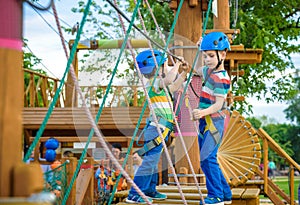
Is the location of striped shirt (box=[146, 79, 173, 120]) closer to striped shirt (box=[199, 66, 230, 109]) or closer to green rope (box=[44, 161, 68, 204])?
striped shirt (box=[199, 66, 230, 109])

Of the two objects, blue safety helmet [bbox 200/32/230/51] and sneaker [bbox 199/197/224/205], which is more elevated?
blue safety helmet [bbox 200/32/230/51]

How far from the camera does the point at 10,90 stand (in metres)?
1.56

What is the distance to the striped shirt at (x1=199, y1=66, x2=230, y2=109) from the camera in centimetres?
456

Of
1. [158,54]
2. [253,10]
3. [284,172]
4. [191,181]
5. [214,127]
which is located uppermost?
[253,10]

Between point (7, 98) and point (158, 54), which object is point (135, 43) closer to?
point (158, 54)

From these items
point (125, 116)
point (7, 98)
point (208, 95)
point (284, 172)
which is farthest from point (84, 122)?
point (284, 172)

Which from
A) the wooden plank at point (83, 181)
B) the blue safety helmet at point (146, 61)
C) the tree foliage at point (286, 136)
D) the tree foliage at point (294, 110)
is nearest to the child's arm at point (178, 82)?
the blue safety helmet at point (146, 61)

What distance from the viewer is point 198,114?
176 inches

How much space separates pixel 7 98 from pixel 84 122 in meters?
3.74

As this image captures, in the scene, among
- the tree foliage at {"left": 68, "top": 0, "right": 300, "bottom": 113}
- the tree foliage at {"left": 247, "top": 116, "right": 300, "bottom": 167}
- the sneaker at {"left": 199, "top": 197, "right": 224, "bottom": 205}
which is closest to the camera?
the sneaker at {"left": 199, "top": 197, "right": 224, "bottom": 205}

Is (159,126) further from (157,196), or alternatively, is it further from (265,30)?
(265,30)

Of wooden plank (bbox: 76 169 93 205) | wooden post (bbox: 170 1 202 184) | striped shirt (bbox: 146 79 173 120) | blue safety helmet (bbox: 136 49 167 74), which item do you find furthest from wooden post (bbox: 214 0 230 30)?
striped shirt (bbox: 146 79 173 120)

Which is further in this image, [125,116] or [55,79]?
[55,79]

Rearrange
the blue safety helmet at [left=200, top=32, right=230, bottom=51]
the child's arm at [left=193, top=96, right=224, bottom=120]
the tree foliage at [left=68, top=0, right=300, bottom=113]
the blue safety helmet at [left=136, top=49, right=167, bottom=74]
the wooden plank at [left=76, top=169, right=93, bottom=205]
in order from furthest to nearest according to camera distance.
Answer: the tree foliage at [left=68, top=0, right=300, bottom=113], the wooden plank at [left=76, top=169, right=93, bottom=205], the blue safety helmet at [left=136, top=49, right=167, bottom=74], the blue safety helmet at [left=200, top=32, right=230, bottom=51], the child's arm at [left=193, top=96, right=224, bottom=120]
